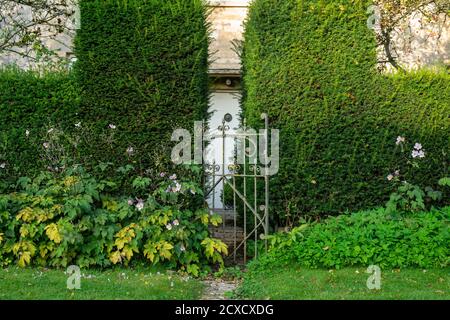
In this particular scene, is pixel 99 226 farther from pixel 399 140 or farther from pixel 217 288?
pixel 399 140

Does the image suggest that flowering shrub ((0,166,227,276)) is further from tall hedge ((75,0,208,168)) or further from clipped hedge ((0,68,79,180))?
tall hedge ((75,0,208,168))

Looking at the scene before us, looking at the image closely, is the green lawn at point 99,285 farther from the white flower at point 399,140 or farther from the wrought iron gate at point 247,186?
the white flower at point 399,140

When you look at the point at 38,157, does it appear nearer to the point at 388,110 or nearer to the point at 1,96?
the point at 1,96

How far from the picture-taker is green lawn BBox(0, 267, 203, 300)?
5098 millimetres

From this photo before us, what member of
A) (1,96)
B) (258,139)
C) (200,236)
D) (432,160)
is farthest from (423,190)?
(1,96)

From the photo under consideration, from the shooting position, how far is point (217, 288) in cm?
600

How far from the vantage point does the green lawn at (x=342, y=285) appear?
16.6 feet

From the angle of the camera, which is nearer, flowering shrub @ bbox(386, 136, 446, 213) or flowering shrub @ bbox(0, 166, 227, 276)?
flowering shrub @ bbox(0, 166, 227, 276)

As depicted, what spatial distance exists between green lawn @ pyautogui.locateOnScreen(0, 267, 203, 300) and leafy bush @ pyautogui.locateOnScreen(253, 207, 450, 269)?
1201mm

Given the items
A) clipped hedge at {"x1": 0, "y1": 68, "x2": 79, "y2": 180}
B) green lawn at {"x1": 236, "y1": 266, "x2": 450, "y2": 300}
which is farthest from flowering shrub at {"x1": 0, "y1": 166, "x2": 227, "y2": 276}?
green lawn at {"x1": 236, "y1": 266, "x2": 450, "y2": 300}

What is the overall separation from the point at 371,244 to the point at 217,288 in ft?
5.88

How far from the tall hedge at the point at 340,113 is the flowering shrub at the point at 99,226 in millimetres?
1208

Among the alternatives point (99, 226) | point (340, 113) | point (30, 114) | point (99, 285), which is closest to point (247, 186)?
point (340, 113)

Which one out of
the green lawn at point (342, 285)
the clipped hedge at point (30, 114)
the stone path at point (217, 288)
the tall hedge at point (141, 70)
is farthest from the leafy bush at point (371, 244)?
the clipped hedge at point (30, 114)
